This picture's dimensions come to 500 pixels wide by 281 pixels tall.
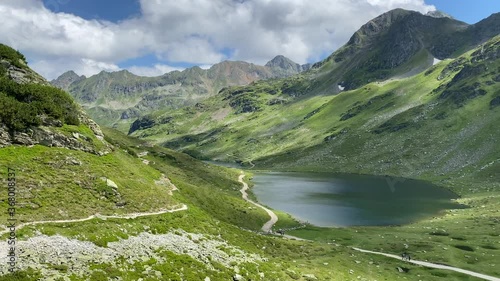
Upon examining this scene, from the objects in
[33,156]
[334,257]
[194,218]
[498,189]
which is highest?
[498,189]

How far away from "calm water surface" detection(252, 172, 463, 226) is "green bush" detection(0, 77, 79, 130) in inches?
3247

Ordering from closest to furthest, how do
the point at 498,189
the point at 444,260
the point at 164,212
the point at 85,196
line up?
the point at 85,196 < the point at 164,212 < the point at 444,260 < the point at 498,189

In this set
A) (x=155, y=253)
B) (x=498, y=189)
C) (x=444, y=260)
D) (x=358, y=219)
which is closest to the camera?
(x=155, y=253)

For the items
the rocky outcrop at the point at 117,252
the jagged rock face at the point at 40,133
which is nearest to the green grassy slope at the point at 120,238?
the rocky outcrop at the point at 117,252

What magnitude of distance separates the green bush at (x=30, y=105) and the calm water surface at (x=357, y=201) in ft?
271

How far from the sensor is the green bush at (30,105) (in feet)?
148

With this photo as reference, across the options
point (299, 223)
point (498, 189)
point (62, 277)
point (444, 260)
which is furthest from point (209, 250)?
point (498, 189)

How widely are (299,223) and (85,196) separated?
2888 inches

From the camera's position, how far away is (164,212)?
50.9m

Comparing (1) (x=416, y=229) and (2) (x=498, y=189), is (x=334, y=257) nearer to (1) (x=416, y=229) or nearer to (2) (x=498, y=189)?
(1) (x=416, y=229)

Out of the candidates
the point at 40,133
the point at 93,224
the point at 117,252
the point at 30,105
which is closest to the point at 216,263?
the point at 117,252

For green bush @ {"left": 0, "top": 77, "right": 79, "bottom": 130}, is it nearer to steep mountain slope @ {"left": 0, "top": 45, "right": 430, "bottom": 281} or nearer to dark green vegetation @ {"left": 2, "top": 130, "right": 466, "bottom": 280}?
steep mountain slope @ {"left": 0, "top": 45, "right": 430, "bottom": 281}

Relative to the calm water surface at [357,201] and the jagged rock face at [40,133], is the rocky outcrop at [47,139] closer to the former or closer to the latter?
the jagged rock face at [40,133]

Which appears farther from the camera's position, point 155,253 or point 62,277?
point 155,253
